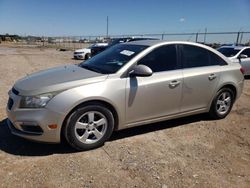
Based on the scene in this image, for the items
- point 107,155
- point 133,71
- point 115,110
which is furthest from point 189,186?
point 133,71

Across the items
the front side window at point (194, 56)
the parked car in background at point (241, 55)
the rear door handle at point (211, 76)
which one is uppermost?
the front side window at point (194, 56)

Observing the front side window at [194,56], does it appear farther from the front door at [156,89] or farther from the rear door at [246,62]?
the rear door at [246,62]

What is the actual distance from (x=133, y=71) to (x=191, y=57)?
1.37 meters

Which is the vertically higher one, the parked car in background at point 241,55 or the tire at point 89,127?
the parked car in background at point 241,55

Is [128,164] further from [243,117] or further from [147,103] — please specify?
[243,117]

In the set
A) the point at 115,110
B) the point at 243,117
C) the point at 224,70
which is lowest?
the point at 243,117

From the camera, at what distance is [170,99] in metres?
4.64

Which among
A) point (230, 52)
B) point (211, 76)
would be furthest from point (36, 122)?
point (230, 52)

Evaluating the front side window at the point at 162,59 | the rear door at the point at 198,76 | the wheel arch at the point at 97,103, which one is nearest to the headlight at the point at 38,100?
the wheel arch at the point at 97,103

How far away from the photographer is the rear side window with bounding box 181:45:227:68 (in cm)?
491

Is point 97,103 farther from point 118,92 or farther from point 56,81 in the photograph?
point 56,81

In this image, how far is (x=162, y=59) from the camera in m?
4.66

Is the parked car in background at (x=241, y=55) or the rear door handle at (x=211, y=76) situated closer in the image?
the rear door handle at (x=211, y=76)

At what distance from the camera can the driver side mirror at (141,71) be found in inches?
163
